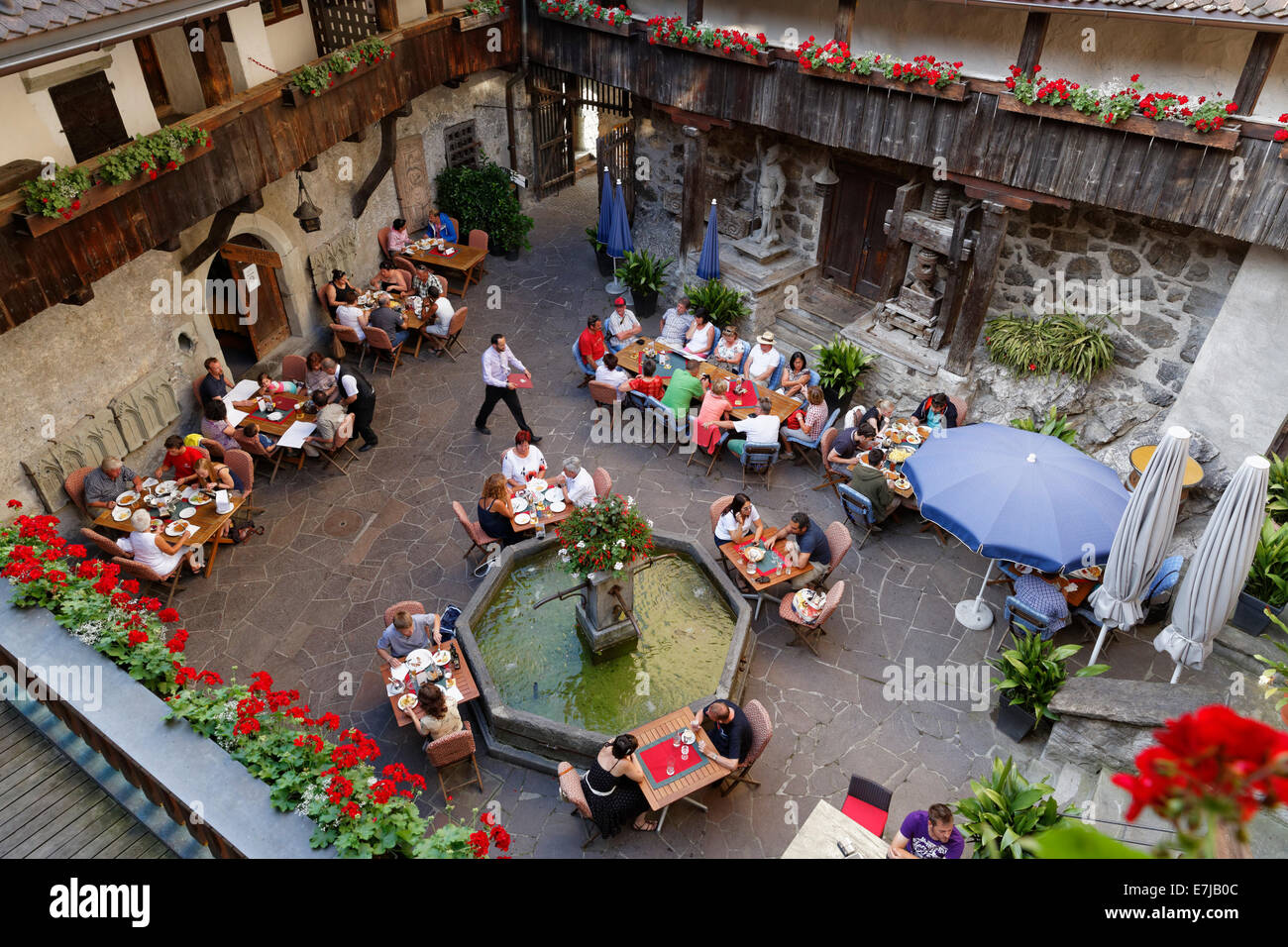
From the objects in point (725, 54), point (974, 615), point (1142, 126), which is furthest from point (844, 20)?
point (974, 615)

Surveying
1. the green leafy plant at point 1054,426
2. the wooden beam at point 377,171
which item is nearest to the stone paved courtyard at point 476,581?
the green leafy plant at point 1054,426

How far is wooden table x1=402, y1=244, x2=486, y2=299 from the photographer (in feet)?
53.5

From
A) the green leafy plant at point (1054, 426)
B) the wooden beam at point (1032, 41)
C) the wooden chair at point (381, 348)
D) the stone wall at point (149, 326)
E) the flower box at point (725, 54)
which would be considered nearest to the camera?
the stone wall at point (149, 326)

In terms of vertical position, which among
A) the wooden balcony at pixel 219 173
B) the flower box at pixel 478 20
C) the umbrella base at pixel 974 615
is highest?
the flower box at pixel 478 20

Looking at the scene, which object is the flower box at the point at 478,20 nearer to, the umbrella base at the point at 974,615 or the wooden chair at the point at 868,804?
the umbrella base at the point at 974,615

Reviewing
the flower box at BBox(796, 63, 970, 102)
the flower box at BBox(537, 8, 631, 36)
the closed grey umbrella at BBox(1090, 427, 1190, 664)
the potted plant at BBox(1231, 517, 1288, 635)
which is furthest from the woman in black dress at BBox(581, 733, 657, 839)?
the flower box at BBox(537, 8, 631, 36)

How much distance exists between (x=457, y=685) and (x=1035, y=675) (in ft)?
19.4

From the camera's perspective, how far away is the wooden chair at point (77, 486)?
9.96 meters

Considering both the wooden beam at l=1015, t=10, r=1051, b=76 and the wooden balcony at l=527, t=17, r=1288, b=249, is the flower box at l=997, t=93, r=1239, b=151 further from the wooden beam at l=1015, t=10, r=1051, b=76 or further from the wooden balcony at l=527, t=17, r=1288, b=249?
the wooden beam at l=1015, t=10, r=1051, b=76

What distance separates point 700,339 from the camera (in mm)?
13742

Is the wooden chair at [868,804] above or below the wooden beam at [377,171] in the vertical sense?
below

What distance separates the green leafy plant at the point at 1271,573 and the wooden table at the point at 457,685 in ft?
26.1

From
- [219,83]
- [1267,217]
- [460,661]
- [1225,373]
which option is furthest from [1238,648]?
[219,83]
